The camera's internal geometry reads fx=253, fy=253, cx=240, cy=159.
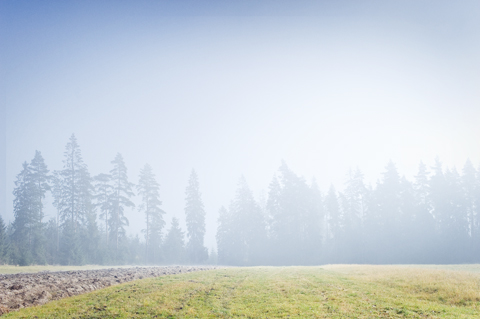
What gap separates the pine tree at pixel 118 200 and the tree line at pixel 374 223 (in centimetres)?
3294

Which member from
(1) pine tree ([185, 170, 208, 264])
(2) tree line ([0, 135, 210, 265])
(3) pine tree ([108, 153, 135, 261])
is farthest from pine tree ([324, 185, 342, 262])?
(3) pine tree ([108, 153, 135, 261])

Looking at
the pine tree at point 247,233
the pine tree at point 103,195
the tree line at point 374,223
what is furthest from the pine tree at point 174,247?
the pine tree at point 103,195

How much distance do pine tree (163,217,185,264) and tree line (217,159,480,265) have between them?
536 inches

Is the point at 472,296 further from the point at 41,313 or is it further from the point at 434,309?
the point at 41,313

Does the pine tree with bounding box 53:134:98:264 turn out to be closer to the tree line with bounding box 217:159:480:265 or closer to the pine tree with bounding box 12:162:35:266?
the pine tree with bounding box 12:162:35:266

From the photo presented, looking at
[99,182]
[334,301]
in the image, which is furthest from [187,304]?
[99,182]

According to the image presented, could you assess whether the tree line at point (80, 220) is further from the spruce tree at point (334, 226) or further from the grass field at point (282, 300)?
the spruce tree at point (334, 226)

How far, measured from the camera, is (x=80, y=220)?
2265 inches

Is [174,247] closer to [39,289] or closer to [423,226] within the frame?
[39,289]

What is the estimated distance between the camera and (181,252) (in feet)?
250

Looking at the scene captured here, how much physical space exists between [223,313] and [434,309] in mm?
11752

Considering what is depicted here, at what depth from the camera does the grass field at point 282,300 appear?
1365cm

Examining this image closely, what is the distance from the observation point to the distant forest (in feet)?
177

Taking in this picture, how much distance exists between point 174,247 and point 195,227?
930 cm
